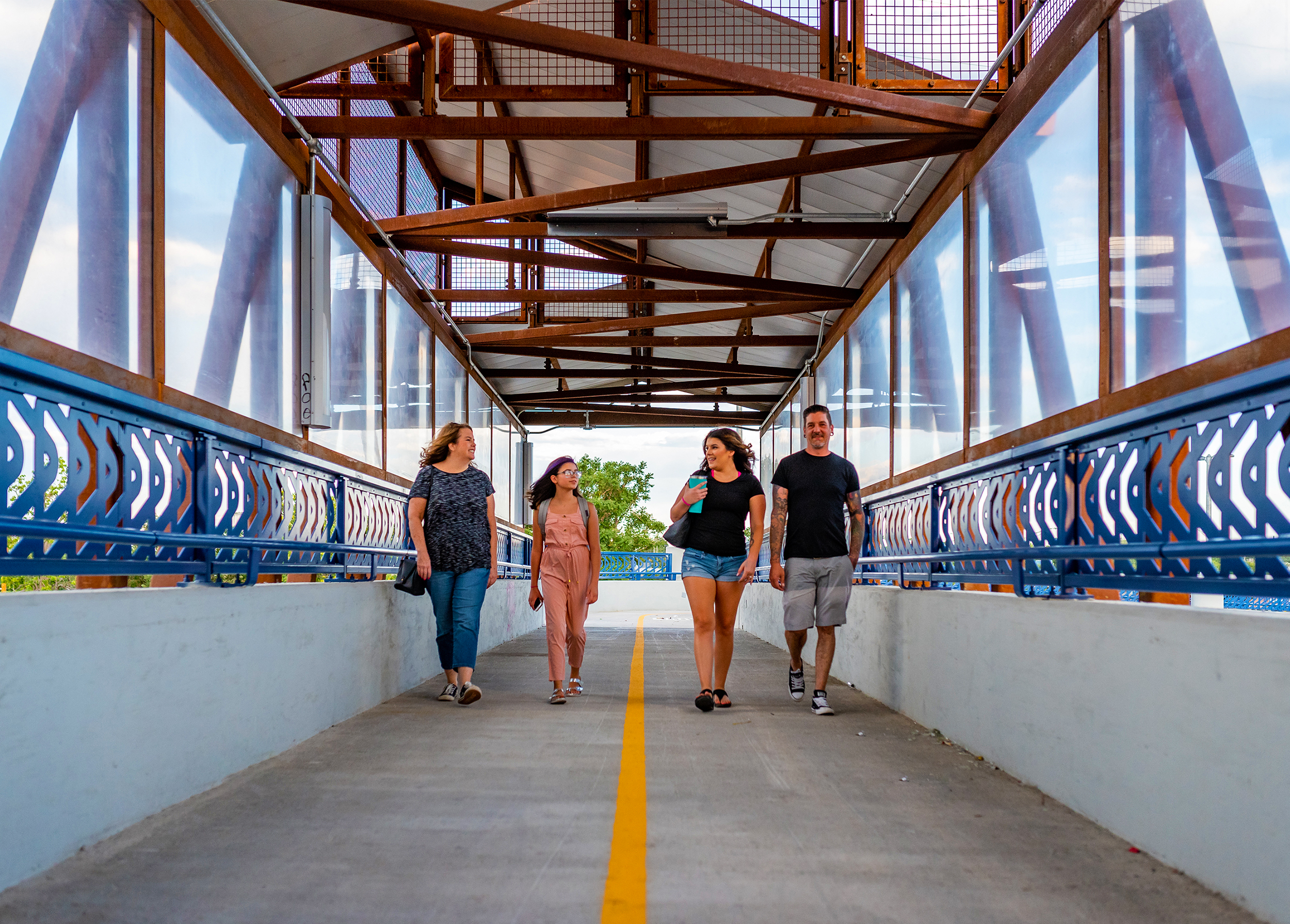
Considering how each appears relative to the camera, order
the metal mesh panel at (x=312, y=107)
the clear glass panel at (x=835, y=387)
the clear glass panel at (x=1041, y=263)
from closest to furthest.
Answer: the clear glass panel at (x=1041, y=263) < the metal mesh panel at (x=312, y=107) < the clear glass panel at (x=835, y=387)

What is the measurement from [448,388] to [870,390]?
6.84 meters

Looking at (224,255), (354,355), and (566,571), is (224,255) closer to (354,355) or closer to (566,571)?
(566,571)

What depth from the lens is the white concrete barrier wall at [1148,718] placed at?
3.03 m

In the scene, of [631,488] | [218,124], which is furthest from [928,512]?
[631,488]

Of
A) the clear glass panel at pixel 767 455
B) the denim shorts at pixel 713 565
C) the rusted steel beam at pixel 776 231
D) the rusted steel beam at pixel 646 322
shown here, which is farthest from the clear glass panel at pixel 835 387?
the denim shorts at pixel 713 565

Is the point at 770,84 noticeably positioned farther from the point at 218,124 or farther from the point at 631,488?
the point at 631,488

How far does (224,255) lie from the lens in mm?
7633

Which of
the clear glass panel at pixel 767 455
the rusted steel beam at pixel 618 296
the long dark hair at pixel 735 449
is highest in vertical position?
the rusted steel beam at pixel 618 296

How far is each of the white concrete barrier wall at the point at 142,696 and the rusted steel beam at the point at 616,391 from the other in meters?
15.3

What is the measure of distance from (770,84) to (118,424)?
5.80 metres

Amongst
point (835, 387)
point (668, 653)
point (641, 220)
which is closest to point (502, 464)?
point (835, 387)

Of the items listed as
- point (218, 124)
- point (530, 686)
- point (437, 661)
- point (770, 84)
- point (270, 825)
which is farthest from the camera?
point (437, 661)

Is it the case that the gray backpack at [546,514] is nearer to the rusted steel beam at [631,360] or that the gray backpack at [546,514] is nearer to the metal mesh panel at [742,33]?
the metal mesh panel at [742,33]

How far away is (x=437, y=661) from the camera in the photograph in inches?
406
